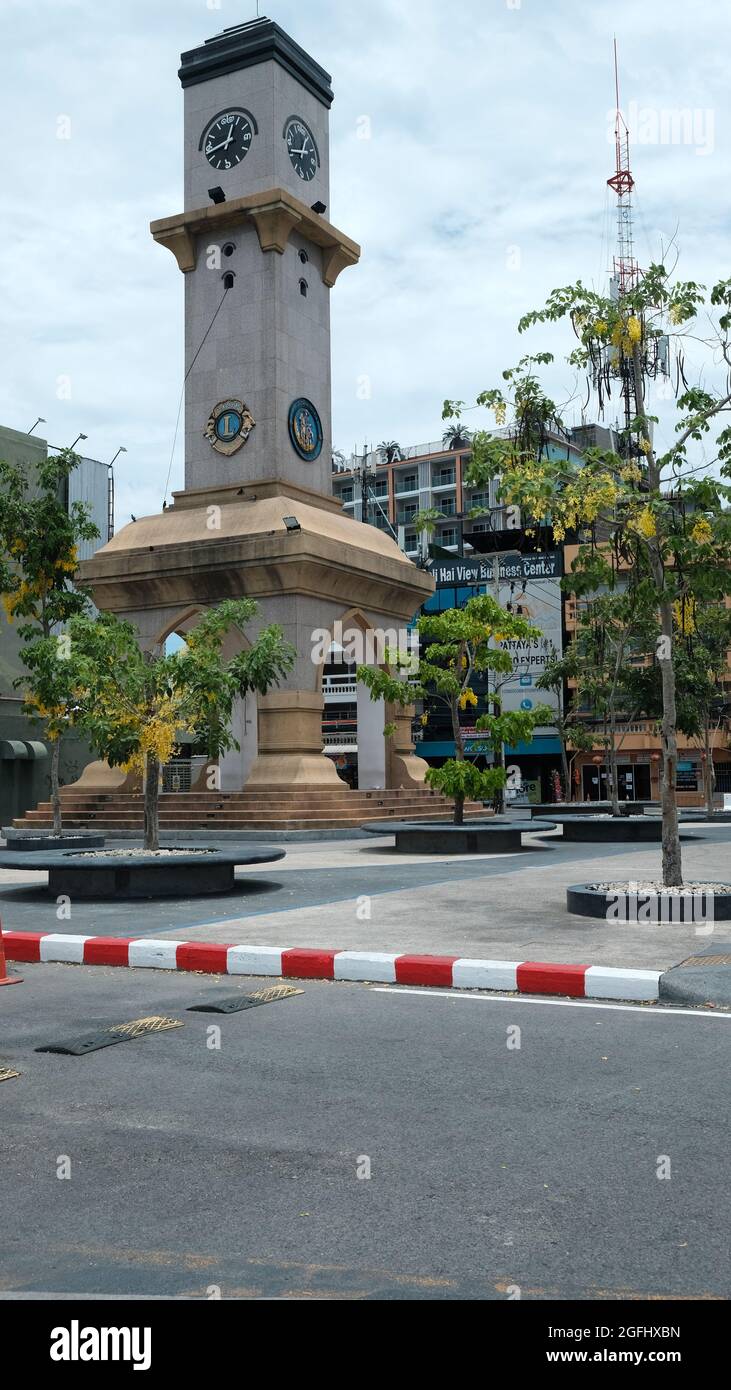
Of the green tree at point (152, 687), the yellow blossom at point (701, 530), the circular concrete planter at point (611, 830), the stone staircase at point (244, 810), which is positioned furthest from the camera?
the stone staircase at point (244, 810)

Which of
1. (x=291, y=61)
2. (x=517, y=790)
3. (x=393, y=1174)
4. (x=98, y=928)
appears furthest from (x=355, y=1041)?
(x=517, y=790)

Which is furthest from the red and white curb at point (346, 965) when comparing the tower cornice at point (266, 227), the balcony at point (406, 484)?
the balcony at point (406, 484)

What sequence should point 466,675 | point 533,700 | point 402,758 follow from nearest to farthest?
point 466,675
point 402,758
point 533,700

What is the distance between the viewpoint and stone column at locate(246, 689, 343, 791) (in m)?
28.5

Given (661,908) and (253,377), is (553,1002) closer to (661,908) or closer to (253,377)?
(661,908)

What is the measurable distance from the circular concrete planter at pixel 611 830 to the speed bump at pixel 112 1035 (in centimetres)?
1768

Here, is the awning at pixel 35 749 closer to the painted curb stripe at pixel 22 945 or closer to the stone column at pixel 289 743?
the stone column at pixel 289 743

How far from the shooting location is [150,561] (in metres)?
31.3

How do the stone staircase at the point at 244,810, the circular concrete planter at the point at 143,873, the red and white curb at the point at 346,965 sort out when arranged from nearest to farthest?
the red and white curb at the point at 346,965, the circular concrete planter at the point at 143,873, the stone staircase at the point at 244,810

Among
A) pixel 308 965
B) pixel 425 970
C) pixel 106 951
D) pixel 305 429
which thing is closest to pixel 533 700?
pixel 305 429

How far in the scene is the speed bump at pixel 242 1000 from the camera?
7.46 m

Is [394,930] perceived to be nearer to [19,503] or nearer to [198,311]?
[19,503]

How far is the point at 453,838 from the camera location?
21.5 metres

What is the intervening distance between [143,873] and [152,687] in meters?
2.36
